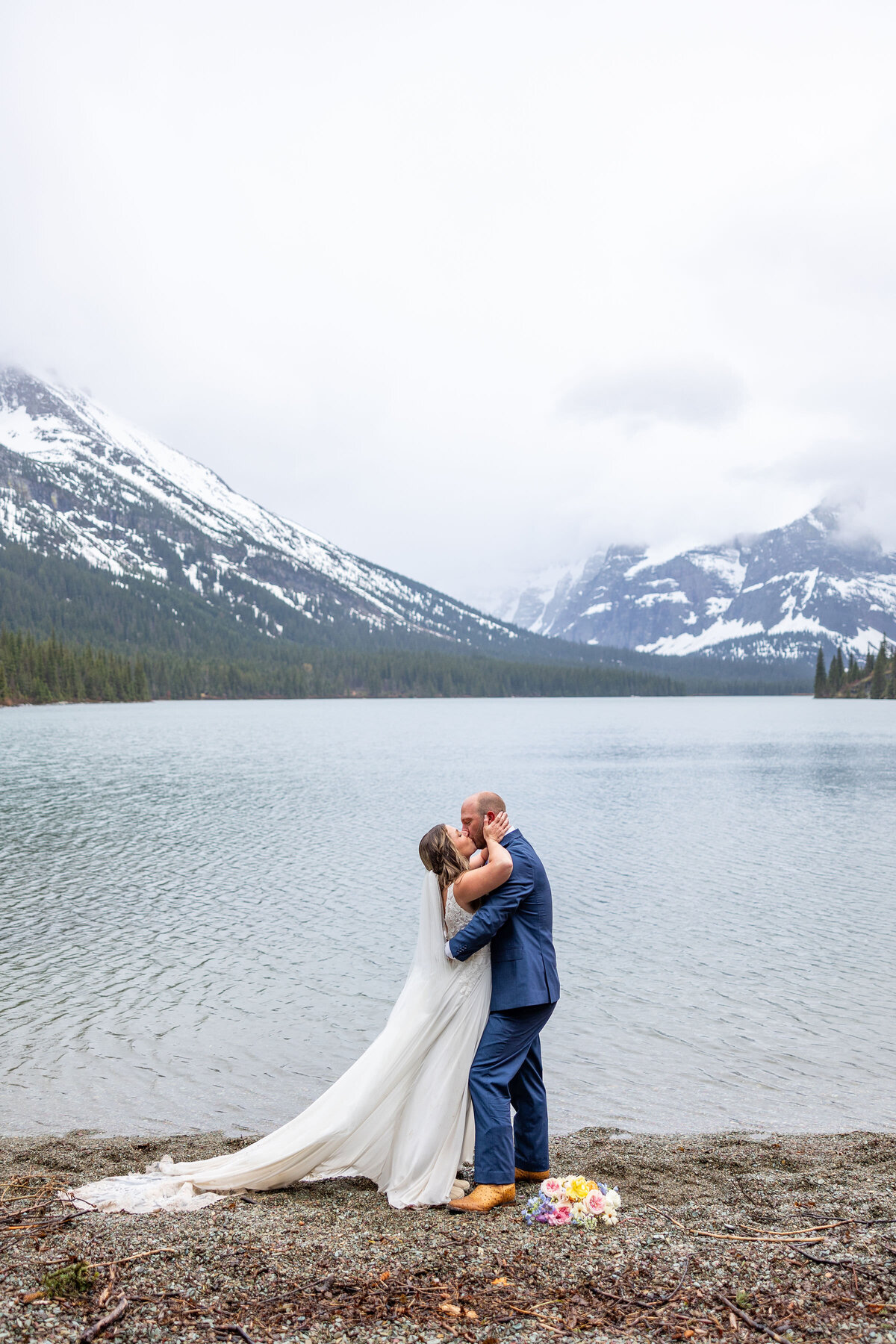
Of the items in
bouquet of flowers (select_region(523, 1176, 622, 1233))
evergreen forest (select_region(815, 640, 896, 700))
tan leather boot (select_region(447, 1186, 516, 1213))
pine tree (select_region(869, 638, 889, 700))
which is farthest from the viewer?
pine tree (select_region(869, 638, 889, 700))

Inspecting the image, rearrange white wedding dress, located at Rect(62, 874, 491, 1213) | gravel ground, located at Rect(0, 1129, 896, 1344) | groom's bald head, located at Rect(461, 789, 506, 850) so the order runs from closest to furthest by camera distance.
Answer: gravel ground, located at Rect(0, 1129, 896, 1344), white wedding dress, located at Rect(62, 874, 491, 1213), groom's bald head, located at Rect(461, 789, 506, 850)

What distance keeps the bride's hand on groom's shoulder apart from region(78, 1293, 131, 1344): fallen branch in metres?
3.81

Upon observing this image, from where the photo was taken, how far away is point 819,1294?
5.39 m

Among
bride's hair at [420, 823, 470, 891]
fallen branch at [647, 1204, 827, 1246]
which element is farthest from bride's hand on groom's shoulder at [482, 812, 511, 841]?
fallen branch at [647, 1204, 827, 1246]

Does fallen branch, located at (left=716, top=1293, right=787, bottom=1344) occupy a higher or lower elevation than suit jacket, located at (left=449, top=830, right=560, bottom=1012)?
lower

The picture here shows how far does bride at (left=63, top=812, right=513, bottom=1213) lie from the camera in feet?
24.2

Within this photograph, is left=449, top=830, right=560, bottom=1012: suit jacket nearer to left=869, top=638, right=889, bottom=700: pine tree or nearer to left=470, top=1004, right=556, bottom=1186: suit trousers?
left=470, top=1004, right=556, bottom=1186: suit trousers

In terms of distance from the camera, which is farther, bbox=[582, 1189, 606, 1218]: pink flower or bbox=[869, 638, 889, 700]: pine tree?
bbox=[869, 638, 889, 700]: pine tree

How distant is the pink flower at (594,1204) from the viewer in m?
6.68

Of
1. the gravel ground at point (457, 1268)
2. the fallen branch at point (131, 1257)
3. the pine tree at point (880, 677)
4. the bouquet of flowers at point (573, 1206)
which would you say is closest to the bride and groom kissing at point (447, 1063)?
the gravel ground at point (457, 1268)

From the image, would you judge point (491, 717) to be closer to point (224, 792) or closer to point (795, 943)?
point (224, 792)

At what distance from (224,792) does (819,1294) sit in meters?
38.9

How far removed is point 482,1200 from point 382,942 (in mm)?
11519

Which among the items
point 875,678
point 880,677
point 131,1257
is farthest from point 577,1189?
point 875,678
